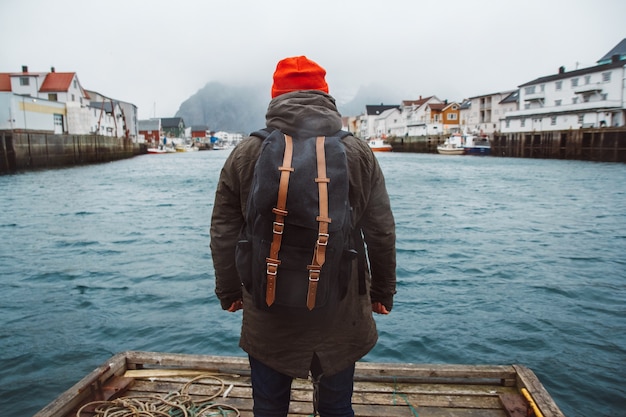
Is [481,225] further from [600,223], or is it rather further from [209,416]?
[209,416]

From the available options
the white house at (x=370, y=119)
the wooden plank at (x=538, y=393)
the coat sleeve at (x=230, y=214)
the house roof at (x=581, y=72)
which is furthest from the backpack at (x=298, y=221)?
the white house at (x=370, y=119)

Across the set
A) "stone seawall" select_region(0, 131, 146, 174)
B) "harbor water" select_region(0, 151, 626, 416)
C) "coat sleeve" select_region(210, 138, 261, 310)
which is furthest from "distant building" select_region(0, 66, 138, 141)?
"coat sleeve" select_region(210, 138, 261, 310)

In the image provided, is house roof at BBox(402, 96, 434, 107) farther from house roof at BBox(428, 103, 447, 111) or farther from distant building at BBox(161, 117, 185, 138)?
distant building at BBox(161, 117, 185, 138)

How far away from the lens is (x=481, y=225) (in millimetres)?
17781

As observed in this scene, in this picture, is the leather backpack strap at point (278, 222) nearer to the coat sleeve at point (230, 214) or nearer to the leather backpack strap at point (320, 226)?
the leather backpack strap at point (320, 226)

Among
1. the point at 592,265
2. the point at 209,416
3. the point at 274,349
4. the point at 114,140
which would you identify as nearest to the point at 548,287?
the point at 592,265

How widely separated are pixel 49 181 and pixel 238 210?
36314 mm

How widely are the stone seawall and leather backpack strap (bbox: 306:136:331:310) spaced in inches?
1796

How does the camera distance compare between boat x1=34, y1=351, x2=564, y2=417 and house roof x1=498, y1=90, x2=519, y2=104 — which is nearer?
boat x1=34, y1=351, x2=564, y2=417

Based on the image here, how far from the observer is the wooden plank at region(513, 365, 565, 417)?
3469 mm

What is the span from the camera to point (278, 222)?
2.01 m

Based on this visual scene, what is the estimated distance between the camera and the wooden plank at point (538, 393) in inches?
137

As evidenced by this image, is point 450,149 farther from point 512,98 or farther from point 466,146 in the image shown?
point 512,98

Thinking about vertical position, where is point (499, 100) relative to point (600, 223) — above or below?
above
